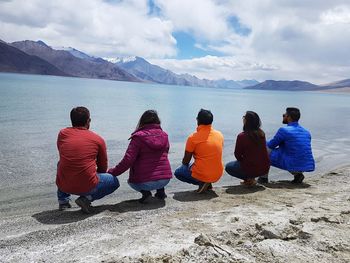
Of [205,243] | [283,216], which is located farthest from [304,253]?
[283,216]

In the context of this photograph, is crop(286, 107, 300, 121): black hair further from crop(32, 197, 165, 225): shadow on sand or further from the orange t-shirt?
crop(32, 197, 165, 225): shadow on sand

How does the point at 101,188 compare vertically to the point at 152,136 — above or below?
below

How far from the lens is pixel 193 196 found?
8117 millimetres

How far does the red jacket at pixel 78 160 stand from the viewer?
6.23m

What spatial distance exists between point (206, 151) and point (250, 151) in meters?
1.21

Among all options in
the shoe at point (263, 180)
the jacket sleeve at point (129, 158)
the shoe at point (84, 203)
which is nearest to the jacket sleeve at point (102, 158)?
the jacket sleeve at point (129, 158)

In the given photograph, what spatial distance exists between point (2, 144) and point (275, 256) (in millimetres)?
14657

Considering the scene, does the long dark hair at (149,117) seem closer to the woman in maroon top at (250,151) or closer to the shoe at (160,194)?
the shoe at (160,194)

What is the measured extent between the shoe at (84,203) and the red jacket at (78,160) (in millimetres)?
197

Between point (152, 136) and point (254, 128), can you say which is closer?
point (152, 136)

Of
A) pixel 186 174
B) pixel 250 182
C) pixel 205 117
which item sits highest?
pixel 205 117

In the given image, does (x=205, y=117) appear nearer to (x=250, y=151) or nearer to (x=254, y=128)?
(x=254, y=128)

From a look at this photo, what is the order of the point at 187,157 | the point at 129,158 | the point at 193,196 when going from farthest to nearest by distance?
the point at 193,196 < the point at 187,157 < the point at 129,158

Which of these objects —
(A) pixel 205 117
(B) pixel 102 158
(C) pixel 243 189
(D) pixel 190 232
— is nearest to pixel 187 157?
(A) pixel 205 117
